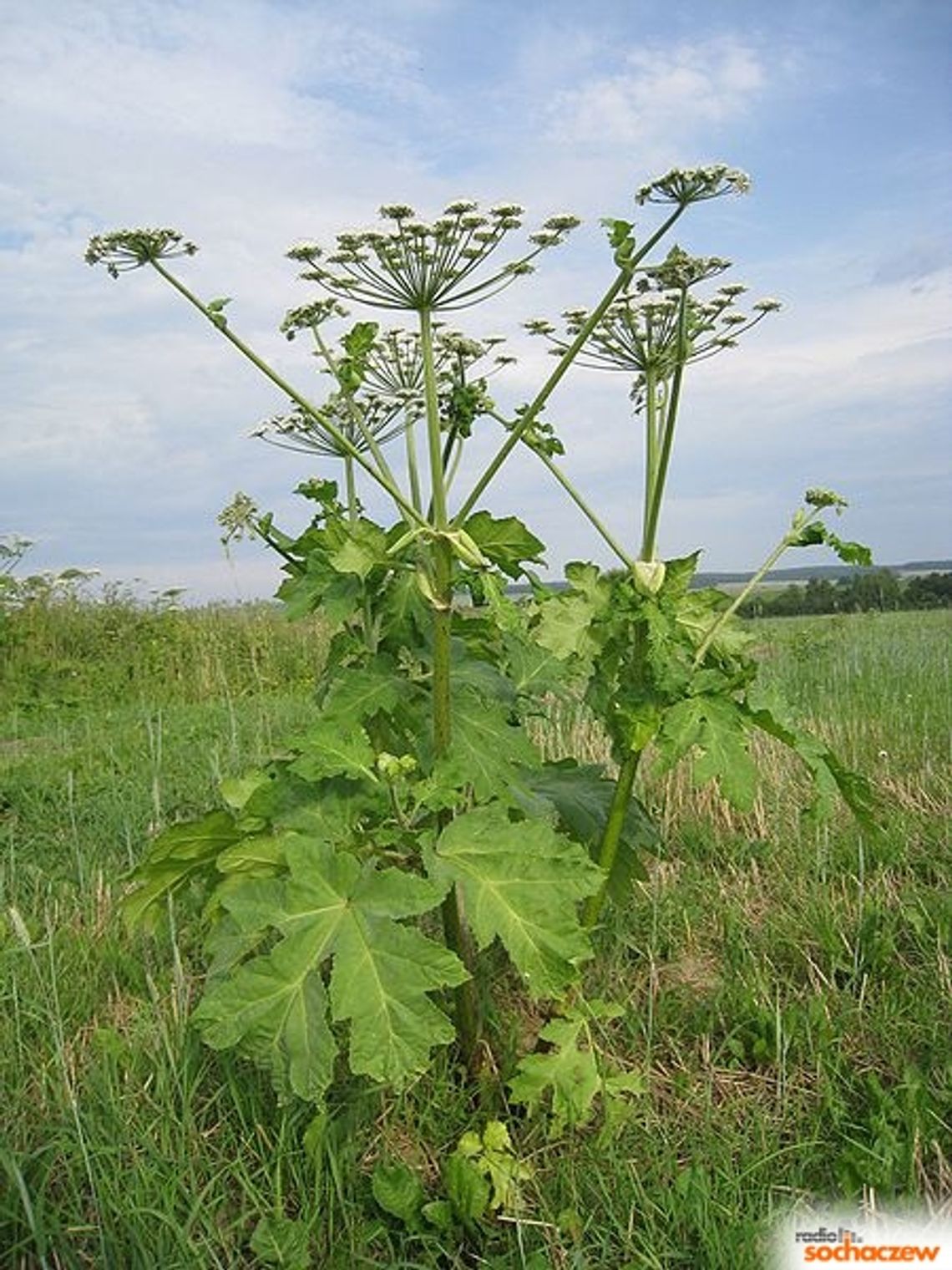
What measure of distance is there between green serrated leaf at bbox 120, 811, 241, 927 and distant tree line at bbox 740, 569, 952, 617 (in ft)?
38.7

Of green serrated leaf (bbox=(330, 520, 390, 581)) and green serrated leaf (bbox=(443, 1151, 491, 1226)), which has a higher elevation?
green serrated leaf (bbox=(330, 520, 390, 581))

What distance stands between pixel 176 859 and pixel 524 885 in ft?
3.21

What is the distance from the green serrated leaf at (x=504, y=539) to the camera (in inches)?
105

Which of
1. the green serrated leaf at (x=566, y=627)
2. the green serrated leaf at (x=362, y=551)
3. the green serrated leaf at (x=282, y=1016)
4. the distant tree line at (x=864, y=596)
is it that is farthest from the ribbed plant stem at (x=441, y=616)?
the distant tree line at (x=864, y=596)

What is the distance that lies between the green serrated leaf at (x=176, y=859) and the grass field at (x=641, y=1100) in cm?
19

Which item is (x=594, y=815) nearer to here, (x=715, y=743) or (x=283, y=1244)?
(x=715, y=743)

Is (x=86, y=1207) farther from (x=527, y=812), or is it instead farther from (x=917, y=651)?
(x=917, y=651)

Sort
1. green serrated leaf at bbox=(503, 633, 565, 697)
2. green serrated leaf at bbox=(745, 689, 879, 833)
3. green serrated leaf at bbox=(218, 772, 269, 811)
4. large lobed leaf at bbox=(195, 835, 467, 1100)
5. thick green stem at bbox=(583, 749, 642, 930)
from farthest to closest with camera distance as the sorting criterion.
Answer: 1. green serrated leaf at bbox=(218, 772, 269, 811)
2. green serrated leaf at bbox=(503, 633, 565, 697)
3. thick green stem at bbox=(583, 749, 642, 930)
4. green serrated leaf at bbox=(745, 689, 879, 833)
5. large lobed leaf at bbox=(195, 835, 467, 1100)

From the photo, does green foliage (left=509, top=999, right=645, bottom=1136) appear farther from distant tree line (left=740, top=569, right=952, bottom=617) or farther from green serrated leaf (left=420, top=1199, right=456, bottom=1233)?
distant tree line (left=740, top=569, right=952, bottom=617)

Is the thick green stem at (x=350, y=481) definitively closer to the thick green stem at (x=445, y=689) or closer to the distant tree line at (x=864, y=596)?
the thick green stem at (x=445, y=689)

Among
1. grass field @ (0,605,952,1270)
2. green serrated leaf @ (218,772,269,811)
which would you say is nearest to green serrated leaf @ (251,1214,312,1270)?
grass field @ (0,605,952,1270)

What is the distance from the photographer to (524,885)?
240 centimetres

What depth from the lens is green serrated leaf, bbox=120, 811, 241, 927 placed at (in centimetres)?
285

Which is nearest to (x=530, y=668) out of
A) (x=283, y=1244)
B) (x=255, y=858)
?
(x=255, y=858)
